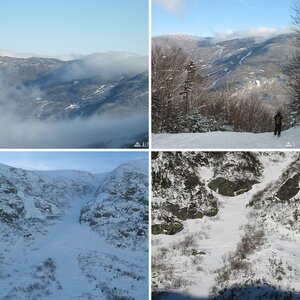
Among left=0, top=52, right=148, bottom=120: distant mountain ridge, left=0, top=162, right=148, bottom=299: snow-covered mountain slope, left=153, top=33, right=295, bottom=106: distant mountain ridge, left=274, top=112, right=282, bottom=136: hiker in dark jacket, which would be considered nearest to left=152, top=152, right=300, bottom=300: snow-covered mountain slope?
left=0, top=162, right=148, bottom=299: snow-covered mountain slope

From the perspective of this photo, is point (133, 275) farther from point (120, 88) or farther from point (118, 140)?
point (120, 88)

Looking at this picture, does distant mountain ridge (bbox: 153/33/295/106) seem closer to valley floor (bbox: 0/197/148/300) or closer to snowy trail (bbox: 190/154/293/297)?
snowy trail (bbox: 190/154/293/297)

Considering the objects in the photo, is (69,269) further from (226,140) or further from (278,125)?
(278,125)

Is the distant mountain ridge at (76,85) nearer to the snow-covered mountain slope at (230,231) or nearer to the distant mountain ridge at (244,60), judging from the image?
the distant mountain ridge at (244,60)

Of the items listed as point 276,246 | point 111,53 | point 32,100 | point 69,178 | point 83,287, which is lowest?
point 83,287

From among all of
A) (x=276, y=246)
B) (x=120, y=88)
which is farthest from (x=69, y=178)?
(x=276, y=246)

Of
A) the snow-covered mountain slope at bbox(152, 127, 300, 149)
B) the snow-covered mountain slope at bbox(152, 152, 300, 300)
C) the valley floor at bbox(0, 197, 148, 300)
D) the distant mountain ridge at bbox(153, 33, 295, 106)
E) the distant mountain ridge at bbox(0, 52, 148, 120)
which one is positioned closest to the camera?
the valley floor at bbox(0, 197, 148, 300)

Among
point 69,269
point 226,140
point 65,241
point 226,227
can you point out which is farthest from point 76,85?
point 226,227
